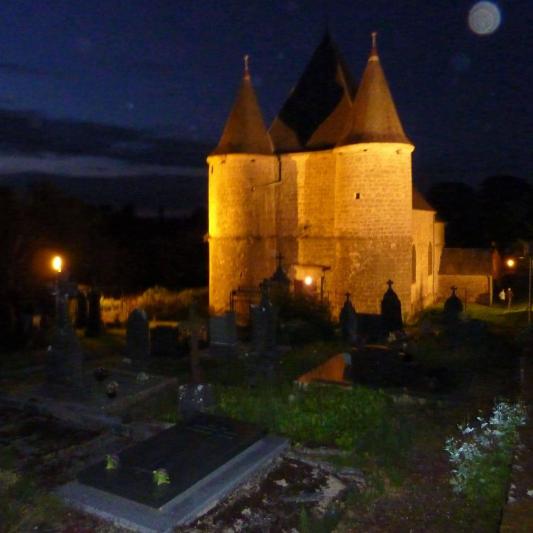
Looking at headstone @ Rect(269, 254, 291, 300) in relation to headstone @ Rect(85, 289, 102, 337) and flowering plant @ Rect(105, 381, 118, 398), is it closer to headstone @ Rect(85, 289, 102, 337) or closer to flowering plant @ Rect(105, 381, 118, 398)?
headstone @ Rect(85, 289, 102, 337)

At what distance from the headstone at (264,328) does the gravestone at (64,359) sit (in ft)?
11.8

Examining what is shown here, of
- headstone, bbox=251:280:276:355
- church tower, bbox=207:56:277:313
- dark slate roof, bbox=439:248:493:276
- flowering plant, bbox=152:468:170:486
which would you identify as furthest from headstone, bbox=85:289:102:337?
dark slate roof, bbox=439:248:493:276

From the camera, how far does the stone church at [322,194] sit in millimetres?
20281

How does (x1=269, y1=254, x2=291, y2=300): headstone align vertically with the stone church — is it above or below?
below

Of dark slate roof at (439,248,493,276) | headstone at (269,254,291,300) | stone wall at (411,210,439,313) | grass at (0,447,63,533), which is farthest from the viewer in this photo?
dark slate roof at (439,248,493,276)

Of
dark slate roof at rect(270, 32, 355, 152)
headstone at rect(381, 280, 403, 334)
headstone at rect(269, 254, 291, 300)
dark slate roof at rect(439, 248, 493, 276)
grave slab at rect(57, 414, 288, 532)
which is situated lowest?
grave slab at rect(57, 414, 288, 532)

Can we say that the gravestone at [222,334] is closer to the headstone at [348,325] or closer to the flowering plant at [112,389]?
the headstone at [348,325]

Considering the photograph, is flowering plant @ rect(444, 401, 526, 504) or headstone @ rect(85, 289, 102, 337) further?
headstone @ rect(85, 289, 102, 337)

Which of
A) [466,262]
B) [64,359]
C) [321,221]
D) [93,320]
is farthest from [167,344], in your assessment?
[466,262]

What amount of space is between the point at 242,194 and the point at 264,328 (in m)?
11.8

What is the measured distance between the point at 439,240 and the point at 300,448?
82.3ft

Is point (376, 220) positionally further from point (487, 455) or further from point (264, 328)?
point (487, 455)

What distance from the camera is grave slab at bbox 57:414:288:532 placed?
16.8 ft

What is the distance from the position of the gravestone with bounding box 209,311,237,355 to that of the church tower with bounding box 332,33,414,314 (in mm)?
8628
